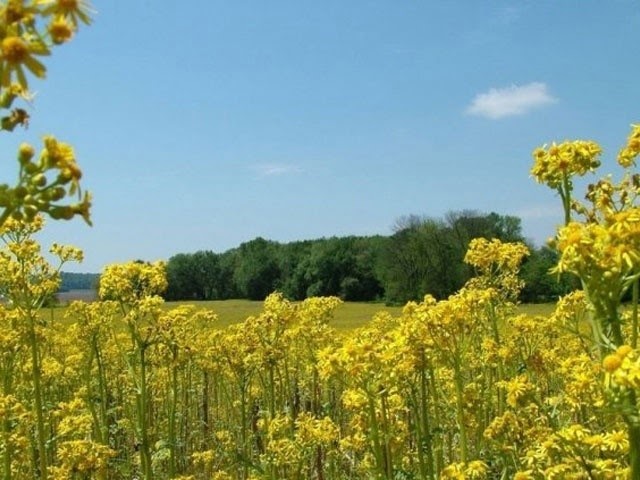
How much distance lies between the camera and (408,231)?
81.6 m

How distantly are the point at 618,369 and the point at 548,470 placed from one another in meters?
1.31

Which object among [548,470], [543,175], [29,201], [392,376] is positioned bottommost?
[548,470]

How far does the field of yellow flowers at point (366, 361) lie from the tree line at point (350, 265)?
2137 inches

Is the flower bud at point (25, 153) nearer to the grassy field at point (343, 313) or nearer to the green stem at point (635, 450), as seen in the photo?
the green stem at point (635, 450)

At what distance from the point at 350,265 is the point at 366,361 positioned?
8560 centimetres

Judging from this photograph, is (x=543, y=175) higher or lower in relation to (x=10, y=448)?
higher

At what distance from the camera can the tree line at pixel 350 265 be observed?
71.1 metres

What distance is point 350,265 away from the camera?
90.9 metres

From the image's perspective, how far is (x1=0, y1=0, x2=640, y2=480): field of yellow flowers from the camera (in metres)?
3.22

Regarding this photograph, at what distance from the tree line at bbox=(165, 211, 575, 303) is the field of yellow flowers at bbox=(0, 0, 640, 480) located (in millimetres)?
54272

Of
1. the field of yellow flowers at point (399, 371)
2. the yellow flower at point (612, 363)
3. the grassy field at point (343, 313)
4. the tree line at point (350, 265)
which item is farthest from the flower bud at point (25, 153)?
the tree line at point (350, 265)

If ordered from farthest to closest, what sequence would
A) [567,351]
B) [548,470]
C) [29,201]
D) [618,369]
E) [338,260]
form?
[338,260], [567,351], [548,470], [618,369], [29,201]

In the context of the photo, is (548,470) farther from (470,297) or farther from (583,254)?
(470,297)

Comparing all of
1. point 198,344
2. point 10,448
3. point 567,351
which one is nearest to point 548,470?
point 10,448
